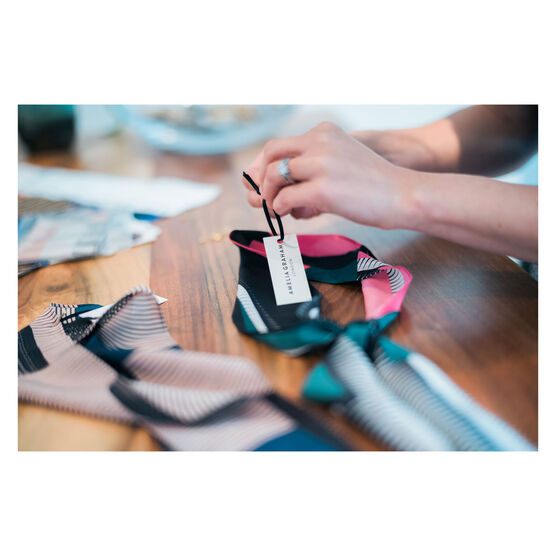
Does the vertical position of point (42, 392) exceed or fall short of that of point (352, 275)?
it falls short

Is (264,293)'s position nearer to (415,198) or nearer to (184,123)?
(415,198)

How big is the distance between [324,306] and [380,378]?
12 cm

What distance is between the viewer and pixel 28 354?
438 millimetres

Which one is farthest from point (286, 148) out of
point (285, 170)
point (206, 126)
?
point (206, 126)

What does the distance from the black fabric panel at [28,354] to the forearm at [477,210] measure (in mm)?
375

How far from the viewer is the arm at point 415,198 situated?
1.42ft

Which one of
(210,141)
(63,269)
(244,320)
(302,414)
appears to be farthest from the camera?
(210,141)

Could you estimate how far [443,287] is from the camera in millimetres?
509

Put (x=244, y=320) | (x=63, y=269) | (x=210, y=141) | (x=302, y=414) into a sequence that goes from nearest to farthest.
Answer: (x=302, y=414)
(x=244, y=320)
(x=63, y=269)
(x=210, y=141)

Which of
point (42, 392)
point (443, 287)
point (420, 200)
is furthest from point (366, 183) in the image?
point (42, 392)

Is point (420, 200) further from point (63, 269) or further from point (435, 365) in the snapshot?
point (63, 269)

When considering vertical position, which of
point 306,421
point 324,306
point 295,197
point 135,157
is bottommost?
point 306,421

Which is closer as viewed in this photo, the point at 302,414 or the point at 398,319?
the point at 302,414

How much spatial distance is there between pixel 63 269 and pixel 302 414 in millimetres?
409
